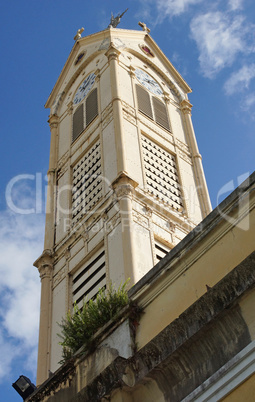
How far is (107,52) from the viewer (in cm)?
2794

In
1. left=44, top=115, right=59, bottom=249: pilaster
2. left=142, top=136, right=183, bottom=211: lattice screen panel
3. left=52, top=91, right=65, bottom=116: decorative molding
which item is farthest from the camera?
left=52, top=91, right=65, bottom=116: decorative molding

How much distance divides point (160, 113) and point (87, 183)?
5620mm

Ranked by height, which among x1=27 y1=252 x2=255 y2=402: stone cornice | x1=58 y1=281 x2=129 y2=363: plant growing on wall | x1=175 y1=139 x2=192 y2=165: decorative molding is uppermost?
x1=175 y1=139 x2=192 y2=165: decorative molding

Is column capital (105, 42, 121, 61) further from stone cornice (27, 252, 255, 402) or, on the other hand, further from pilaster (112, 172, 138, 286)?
stone cornice (27, 252, 255, 402)

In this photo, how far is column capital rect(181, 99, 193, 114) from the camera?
96.4 feet

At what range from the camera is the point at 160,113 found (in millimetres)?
27281

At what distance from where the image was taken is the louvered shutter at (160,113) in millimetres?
26697

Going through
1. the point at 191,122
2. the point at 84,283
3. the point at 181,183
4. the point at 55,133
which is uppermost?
the point at 55,133

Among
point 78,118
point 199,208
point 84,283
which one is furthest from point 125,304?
point 78,118

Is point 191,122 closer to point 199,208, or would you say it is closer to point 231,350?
point 199,208

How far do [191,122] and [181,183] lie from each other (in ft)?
18.1

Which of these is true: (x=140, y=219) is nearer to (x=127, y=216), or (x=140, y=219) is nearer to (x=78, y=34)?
(x=127, y=216)

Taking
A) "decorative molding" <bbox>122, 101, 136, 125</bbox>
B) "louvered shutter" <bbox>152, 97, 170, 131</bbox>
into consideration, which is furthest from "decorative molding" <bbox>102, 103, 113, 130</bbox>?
"louvered shutter" <bbox>152, 97, 170, 131</bbox>

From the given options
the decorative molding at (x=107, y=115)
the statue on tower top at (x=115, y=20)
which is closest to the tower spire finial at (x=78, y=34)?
the statue on tower top at (x=115, y=20)
